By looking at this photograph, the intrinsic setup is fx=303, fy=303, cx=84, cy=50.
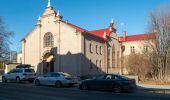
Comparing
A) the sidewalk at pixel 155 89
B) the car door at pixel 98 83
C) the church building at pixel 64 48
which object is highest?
the church building at pixel 64 48

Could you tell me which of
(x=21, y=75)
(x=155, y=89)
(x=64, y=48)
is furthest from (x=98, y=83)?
(x=64, y=48)

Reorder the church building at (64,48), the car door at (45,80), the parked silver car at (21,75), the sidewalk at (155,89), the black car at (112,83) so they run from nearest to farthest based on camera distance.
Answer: the black car at (112,83)
the sidewalk at (155,89)
the car door at (45,80)
the parked silver car at (21,75)
the church building at (64,48)

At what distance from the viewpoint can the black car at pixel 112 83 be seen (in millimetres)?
25125

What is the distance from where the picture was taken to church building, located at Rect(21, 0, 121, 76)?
47031mm

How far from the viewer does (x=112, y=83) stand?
1011 inches

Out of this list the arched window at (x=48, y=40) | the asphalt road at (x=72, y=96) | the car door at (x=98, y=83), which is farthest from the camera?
the arched window at (x=48, y=40)

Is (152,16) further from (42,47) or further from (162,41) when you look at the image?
(42,47)

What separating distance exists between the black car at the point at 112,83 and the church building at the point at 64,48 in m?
18.8

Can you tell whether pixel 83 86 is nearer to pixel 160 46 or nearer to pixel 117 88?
pixel 117 88

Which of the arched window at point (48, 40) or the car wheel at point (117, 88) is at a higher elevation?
the arched window at point (48, 40)

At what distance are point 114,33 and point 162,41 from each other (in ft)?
61.5

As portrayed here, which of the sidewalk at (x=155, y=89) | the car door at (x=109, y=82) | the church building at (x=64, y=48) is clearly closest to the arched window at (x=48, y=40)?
the church building at (x=64, y=48)

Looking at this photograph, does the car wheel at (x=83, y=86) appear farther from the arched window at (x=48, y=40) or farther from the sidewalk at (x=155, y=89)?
the arched window at (x=48, y=40)

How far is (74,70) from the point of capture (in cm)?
4656
